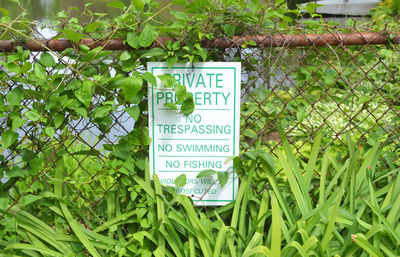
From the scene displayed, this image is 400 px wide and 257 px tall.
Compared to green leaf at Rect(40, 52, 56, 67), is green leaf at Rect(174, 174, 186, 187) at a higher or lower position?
lower

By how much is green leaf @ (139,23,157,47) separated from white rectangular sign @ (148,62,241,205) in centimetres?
11

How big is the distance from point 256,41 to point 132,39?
52 centimetres

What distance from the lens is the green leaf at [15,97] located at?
62.6 inches

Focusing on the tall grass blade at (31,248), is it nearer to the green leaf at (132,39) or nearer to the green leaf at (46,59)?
the green leaf at (46,59)

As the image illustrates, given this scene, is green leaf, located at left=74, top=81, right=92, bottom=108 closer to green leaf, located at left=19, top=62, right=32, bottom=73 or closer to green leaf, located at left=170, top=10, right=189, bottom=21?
green leaf, located at left=19, top=62, right=32, bottom=73

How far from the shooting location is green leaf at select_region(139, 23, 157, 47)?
1563 millimetres

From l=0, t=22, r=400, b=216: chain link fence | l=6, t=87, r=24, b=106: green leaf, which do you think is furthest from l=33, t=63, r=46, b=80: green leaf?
l=6, t=87, r=24, b=106: green leaf

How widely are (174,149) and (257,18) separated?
67cm

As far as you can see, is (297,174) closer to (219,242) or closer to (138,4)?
(219,242)

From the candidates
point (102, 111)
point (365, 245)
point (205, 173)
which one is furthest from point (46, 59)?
point (365, 245)

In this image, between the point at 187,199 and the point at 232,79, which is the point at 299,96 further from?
the point at 187,199

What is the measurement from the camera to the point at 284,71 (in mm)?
1819

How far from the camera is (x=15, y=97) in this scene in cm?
160

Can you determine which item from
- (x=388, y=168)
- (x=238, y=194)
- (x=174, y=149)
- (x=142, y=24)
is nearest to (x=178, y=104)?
(x=174, y=149)
